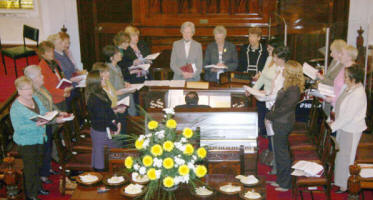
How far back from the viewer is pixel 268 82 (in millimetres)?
6578

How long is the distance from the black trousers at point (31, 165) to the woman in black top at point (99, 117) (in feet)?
2.16

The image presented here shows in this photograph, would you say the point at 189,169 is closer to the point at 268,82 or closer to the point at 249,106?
the point at 249,106

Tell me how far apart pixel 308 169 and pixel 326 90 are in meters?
1.38

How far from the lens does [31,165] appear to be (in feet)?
18.0

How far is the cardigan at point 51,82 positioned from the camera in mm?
6430

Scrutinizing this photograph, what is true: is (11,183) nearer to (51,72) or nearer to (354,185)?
(51,72)

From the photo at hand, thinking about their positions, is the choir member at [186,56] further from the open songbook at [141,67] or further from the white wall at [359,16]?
the white wall at [359,16]

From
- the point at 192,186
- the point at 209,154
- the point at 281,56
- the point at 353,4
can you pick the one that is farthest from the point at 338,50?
the point at 353,4

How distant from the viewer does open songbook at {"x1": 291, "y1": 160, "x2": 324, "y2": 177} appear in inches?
201

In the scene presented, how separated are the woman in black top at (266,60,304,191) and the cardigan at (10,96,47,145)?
2.85 m

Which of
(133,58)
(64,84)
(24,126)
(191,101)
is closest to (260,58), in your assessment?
(133,58)

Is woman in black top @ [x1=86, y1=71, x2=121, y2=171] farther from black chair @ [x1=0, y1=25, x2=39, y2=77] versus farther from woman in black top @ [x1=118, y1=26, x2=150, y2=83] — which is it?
black chair @ [x1=0, y1=25, x2=39, y2=77]

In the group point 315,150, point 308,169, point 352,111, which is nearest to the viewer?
point 308,169

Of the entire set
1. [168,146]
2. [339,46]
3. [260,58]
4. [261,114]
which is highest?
[339,46]
